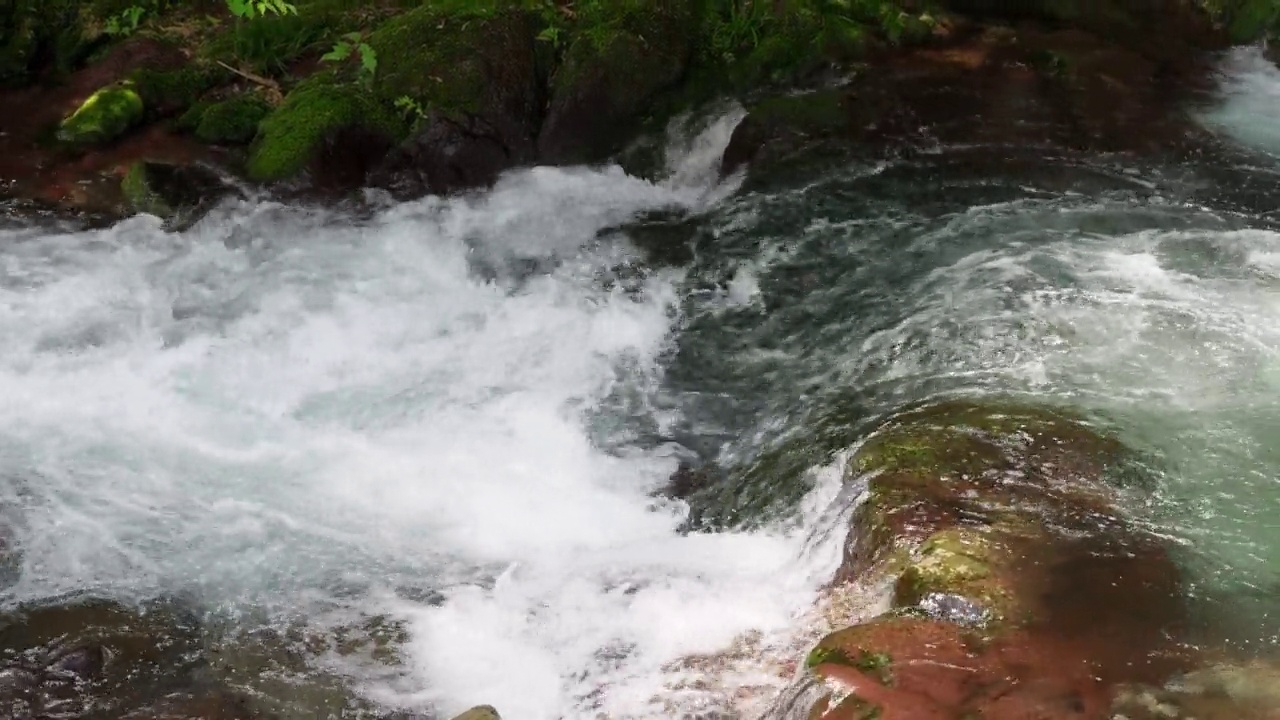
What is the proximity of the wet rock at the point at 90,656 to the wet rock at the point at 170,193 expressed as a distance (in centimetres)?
453

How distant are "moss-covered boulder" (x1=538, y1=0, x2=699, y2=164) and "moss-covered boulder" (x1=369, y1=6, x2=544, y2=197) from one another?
10.7 inches

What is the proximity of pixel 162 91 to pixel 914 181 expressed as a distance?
26.7 ft

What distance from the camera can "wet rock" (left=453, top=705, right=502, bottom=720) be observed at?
495 cm

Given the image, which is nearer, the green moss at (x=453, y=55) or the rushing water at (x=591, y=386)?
the rushing water at (x=591, y=386)

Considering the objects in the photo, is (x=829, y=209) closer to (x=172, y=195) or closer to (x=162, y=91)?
(x=172, y=195)

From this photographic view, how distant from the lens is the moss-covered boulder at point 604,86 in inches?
414

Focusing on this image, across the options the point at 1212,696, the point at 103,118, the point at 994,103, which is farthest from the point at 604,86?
the point at 1212,696

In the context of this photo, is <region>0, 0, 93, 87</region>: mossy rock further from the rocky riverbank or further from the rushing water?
the rushing water

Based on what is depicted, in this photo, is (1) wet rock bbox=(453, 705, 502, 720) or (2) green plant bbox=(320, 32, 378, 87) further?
(2) green plant bbox=(320, 32, 378, 87)

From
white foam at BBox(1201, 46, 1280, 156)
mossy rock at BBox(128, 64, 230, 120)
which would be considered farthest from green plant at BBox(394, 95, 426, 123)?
white foam at BBox(1201, 46, 1280, 156)

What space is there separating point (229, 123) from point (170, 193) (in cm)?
119

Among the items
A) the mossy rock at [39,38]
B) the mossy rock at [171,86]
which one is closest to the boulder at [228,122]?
the mossy rock at [171,86]

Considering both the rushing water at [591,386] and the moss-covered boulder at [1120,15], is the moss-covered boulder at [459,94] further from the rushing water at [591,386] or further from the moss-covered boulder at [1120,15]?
the moss-covered boulder at [1120,15]

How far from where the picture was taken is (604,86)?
10.6 m
